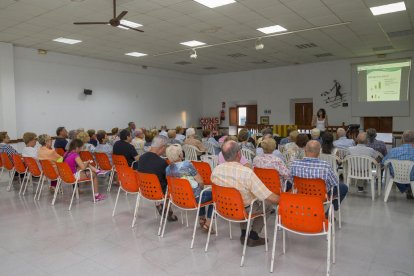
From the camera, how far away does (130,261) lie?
3.08m

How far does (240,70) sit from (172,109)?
3.83 metres

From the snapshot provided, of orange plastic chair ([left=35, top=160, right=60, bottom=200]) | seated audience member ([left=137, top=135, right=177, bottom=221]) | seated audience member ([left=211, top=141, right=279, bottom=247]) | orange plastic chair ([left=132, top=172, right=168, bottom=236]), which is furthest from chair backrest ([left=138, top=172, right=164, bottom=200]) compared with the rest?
orange plastic chair ([left=35, top=160, right=60, bottom=200])

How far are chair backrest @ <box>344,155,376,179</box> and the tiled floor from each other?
0.61 m

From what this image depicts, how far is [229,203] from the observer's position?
9.84 feet

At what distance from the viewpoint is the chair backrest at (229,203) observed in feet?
9.61

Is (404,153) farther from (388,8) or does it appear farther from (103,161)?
(103,161)

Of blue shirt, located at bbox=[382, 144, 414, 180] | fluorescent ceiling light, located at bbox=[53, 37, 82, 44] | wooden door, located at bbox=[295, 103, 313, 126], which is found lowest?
blue shirt, located at bbox=[382, 144, 414, 180]

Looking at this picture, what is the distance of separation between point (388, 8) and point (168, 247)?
652cm

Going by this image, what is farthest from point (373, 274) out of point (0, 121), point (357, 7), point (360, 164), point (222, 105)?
point (222, 105)

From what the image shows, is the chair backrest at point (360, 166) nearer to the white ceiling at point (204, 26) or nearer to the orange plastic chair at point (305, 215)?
the orange plastic chair at point (305, 215)

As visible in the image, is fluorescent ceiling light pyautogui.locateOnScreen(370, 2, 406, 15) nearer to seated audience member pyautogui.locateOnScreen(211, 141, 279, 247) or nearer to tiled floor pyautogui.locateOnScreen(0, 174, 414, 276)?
tiled floor pyautogui.locateOnScreen(0, 174, 414, 276)

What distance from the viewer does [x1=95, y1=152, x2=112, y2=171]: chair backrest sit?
5.96 metres

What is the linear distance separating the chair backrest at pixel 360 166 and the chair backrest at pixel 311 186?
216cm

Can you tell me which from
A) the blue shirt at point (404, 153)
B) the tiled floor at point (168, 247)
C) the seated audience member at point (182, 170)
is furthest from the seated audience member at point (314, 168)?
the blue shirt at point (404, 153)
